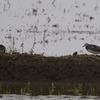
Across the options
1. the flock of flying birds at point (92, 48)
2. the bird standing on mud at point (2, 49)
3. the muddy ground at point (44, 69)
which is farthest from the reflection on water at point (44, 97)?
the flock of flying birds at point (92, 48)

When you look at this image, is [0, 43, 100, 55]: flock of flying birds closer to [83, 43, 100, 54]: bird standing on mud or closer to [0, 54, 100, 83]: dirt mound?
[83, 43, 100, 54]: bird standing on mud

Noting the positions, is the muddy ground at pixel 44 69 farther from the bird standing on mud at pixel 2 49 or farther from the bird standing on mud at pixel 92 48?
the bird standing on mud at pixel 92 48

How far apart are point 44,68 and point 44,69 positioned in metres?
0.03

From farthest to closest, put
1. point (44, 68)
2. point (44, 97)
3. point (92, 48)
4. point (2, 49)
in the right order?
point (92, 48)
point (2, 49)
point (44, 68)
point (44, 97)

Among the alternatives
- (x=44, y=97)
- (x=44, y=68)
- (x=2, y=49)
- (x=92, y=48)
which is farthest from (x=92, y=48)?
(x=44, y=97)

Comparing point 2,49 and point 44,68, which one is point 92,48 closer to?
point 44,68

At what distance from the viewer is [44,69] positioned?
34.7ft

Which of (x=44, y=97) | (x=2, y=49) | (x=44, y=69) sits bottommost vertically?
(x=44, y=97)

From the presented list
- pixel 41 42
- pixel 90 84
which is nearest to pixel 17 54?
pixel 41 42

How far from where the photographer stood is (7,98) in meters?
8.34

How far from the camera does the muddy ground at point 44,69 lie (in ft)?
34.7

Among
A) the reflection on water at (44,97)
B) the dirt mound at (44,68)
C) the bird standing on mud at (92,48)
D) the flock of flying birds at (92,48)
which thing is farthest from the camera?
the bird standing on mud at (92,48)

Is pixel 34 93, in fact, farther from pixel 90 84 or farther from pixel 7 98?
pixel 90 84

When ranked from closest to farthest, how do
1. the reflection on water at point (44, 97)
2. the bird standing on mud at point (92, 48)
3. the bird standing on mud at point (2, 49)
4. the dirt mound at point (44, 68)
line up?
the reflection on water at point (44, 97), the dirt mound at point (44, 68), the bird standing on mud at point (2, 49), the bird standing on mud at point (92, 48)
